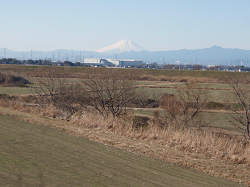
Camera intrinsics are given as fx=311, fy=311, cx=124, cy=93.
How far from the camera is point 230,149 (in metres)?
13.5

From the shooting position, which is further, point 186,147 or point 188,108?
point 188,108

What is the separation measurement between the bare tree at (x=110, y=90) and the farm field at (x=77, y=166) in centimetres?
889

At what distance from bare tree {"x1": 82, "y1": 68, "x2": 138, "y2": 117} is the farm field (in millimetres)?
8893

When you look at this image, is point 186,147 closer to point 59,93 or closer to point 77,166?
point 77,166

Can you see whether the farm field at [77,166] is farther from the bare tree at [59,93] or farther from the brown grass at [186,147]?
the bare tree at [59,93]

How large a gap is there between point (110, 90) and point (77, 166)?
42.2ft

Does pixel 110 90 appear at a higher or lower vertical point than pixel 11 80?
higher

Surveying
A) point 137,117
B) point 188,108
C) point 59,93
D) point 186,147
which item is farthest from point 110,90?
point 186,147

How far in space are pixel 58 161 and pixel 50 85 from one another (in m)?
18.4

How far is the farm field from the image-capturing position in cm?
757

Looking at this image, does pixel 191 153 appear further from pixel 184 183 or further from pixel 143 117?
pixel 143 117

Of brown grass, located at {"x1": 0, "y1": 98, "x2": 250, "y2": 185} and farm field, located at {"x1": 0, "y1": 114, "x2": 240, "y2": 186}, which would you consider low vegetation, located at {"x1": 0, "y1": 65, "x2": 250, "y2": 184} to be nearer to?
brown grass, located at {"x1": 0, "y1": 98, "x2": 250, "y2": 185}

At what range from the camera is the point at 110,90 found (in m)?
21.7

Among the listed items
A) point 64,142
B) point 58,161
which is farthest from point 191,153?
point 58,161
